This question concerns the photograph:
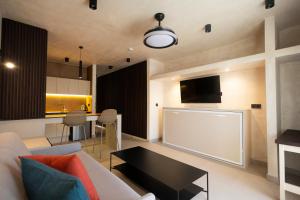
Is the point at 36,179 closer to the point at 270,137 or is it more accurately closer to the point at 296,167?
the point at 270,137

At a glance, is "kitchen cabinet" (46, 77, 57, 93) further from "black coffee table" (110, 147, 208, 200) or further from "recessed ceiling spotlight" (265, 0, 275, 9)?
"recessed ceiling spotlight" (265, 0, 275, 9)

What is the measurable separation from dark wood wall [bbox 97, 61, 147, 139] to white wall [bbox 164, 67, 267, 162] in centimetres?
227

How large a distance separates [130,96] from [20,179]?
179 inches

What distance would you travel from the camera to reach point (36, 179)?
753 mm

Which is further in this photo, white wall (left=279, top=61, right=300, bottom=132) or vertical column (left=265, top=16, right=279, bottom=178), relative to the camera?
white wall (left=279, top=61, right=300, bottom=132)

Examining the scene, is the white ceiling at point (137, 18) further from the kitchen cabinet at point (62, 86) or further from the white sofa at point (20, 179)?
the white sofa at point (20, 179)

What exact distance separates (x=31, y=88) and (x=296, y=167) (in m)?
4.95

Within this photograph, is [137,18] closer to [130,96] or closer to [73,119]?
[73,119]

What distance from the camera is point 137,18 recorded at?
2.42 metres

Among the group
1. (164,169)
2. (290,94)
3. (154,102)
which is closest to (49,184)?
(164,169)

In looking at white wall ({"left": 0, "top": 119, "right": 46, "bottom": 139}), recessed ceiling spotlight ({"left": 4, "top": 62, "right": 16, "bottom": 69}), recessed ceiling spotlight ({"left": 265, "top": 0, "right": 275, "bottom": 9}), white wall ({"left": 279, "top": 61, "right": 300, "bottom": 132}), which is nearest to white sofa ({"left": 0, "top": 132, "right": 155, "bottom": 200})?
white wall ({"left": 0, "top": 119, "right": 46, "bottom": 139})

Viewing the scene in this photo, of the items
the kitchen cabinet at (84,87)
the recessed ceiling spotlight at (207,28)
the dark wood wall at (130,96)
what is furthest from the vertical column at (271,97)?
the kitchen cabinet at (84,87)

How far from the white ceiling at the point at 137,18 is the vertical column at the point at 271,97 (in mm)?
321

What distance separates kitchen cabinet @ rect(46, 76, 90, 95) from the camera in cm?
483
